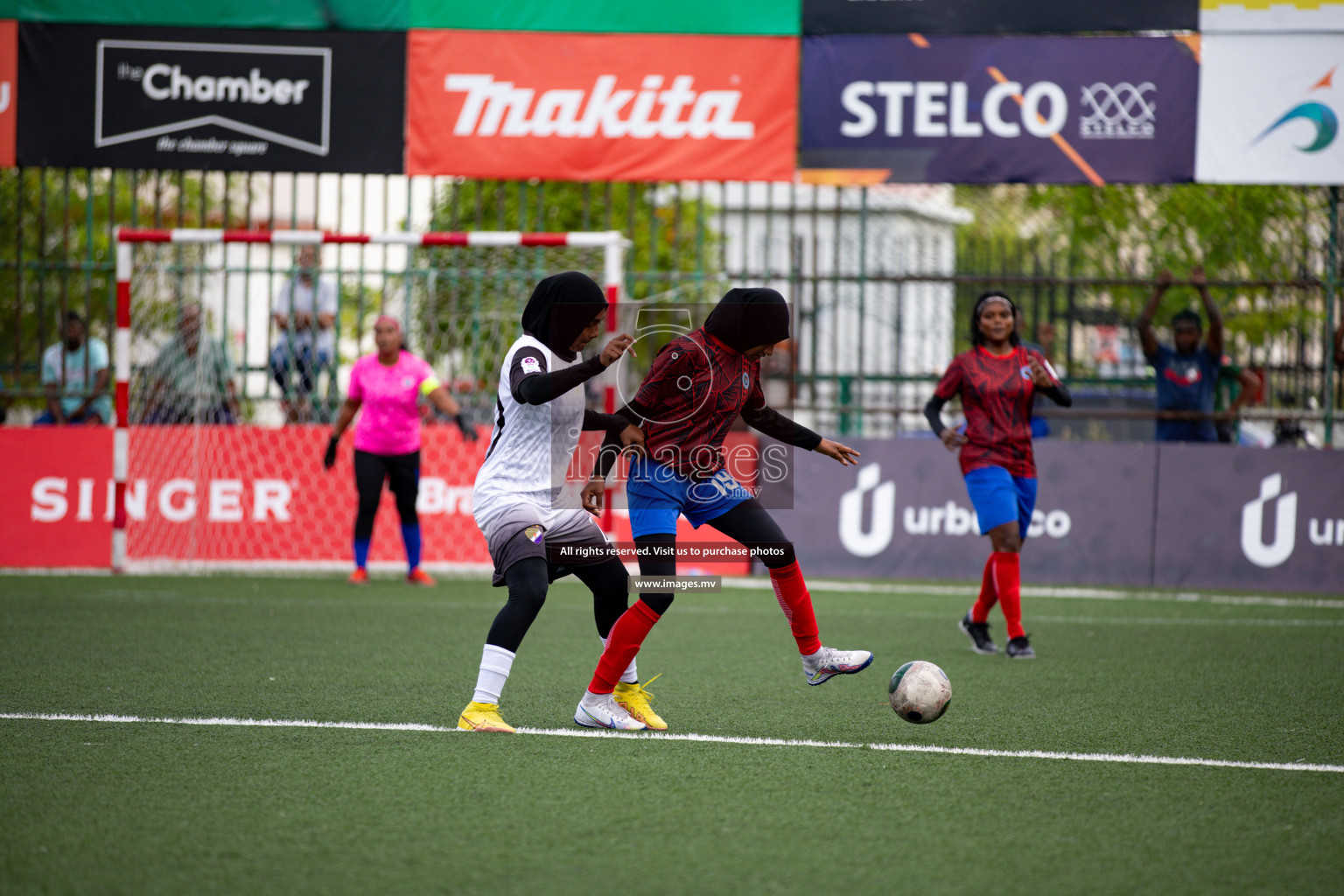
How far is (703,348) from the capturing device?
5.36 m

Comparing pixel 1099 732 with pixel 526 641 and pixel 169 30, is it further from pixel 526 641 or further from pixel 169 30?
pixel 169 30

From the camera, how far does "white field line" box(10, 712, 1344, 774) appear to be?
16.2ft

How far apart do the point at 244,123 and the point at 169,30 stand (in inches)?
42.9

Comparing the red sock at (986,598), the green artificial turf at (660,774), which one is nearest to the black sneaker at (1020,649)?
the green artificial turf at (660,774)

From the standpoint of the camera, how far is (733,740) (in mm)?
5250

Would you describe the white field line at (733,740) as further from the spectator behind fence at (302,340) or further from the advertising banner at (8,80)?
the advertising banner at (8,80)

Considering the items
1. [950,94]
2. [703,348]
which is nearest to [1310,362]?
[950,94]

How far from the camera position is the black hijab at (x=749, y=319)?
5.30m

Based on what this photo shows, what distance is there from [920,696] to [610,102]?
7.82 m

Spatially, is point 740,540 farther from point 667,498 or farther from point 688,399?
Result: point 688,399

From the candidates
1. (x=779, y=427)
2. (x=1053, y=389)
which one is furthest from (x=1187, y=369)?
(x=779, y=427)

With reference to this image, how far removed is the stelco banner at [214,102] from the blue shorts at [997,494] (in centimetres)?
655

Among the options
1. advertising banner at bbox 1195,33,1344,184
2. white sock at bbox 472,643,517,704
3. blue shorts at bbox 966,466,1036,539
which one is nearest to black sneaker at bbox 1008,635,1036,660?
blue shorts at bbox 966,466,1036,539

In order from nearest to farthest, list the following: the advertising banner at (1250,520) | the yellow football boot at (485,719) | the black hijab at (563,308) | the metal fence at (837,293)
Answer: the black hijab at (563,308) < the yellow football boot at (485,719) < the advertising banner at (1250,520) < the metal fence at (837,293)
